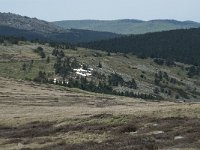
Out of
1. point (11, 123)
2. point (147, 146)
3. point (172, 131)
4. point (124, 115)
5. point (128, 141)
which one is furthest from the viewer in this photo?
point (11, 123)

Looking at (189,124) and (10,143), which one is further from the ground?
(189,124)

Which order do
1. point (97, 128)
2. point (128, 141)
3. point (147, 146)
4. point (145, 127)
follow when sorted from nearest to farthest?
point (147, 146) < point (128, 141) < point (145, 127) < point (97, 128)

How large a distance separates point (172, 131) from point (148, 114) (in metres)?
9.06

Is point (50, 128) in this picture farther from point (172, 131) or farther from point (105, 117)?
point (172, 131)

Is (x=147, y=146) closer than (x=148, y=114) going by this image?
Yes

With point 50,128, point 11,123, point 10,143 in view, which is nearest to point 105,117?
point 50,128

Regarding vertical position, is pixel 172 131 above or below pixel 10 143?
above

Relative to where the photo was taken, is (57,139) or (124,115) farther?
(124,115)

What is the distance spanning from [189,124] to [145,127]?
4.31 metres

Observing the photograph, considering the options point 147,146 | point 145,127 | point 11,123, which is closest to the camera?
point 147,146

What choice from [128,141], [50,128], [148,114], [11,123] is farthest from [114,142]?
[11,123]

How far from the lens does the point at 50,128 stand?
5094cm

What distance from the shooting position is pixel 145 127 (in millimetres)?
43031

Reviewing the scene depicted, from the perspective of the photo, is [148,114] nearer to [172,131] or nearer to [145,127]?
[145,127]
